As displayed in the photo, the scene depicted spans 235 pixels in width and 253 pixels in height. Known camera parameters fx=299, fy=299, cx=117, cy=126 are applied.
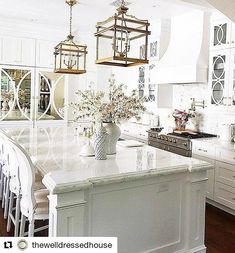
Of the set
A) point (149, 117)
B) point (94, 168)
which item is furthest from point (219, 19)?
point (94, 168)

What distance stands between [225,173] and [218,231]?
820 millimetres

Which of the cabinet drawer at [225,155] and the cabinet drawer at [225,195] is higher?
the cabinet drawer at [225,155]

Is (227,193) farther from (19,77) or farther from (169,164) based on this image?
(19,77)

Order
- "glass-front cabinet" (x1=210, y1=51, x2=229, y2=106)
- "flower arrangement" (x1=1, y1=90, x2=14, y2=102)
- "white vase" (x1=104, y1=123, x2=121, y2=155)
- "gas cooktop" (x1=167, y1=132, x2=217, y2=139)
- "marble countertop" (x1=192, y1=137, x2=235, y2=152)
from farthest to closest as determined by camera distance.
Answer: "flower arrangement" (x1=1, y1=90, x2=14, y2=102) → "gas cooktop" (x1=167, y1=132, x2=217, y2=139) → "glass-front cabinet" (x1=210, y1=51, x2=229, y2=106) → "marble countertop" (x1=192, y1=137, x2=235, y2=152) → "white vase" (x1=104, y1=123, x2=121, y2=155)

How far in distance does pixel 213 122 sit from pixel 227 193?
142cm

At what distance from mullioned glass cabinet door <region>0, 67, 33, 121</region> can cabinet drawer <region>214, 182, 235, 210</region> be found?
412 centimetres

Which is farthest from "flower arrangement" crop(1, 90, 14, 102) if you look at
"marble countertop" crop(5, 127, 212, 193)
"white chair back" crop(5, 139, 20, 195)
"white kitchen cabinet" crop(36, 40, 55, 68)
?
"white chair back" crop(5, 139, 20, 195)

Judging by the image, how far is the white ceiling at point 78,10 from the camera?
4.65 m

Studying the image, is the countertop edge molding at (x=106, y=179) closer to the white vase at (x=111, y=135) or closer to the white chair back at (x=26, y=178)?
the white chair back at (x=26, y=178)

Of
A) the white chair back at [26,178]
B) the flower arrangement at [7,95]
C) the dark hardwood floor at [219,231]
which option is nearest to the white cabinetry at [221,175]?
the dark hardwood floor at [219,231]

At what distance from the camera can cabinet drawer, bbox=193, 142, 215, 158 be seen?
13.3 ft

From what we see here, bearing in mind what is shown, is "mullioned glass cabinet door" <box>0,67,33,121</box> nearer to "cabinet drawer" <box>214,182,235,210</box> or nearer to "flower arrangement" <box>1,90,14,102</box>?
"flower arrangement" <box>1,90,14,102</box>

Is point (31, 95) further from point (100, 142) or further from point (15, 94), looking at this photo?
point (100, 142)

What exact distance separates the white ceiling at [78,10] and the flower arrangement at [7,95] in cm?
139
